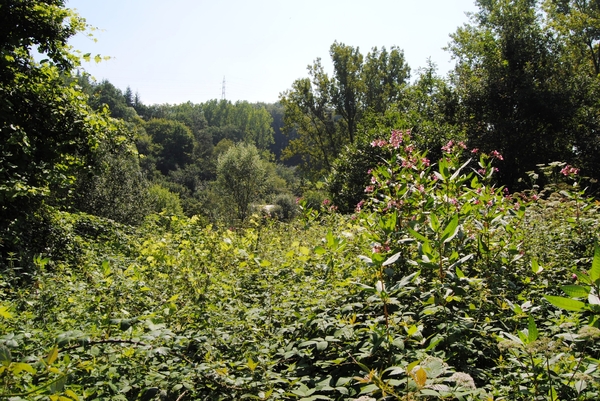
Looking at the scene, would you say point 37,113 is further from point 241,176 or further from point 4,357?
point 241,176

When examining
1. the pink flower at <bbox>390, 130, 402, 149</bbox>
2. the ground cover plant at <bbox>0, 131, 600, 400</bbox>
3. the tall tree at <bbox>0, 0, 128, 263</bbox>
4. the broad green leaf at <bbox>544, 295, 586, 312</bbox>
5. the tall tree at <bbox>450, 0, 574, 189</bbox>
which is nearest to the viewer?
the broad green leaf at <bbox>544, 295, 586, 312</bbox>

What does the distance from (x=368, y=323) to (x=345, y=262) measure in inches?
37.5

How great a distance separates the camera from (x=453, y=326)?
1673 millimetres

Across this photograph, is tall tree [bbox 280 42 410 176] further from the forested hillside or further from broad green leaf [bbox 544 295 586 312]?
broad green leaf [bbox 544 295 586 312]

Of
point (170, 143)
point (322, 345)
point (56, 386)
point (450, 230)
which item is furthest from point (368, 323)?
point (170, 143)

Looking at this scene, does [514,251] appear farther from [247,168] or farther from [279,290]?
[247,168]

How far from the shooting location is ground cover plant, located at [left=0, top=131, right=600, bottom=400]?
134cm

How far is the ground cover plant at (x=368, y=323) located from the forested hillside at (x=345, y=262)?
0.01m

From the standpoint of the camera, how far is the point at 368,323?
1.69m

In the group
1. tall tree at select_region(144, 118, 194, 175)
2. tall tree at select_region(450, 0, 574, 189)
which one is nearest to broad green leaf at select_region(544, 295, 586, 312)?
tall tree at select_region(450, 0, 574, 189)

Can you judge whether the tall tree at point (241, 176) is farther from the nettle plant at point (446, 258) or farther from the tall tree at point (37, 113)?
the nettle plant at point (446, 258)

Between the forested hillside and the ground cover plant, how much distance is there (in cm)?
1

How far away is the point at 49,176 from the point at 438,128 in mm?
10596

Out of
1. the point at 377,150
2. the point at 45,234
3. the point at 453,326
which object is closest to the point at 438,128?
the point at 377,150
